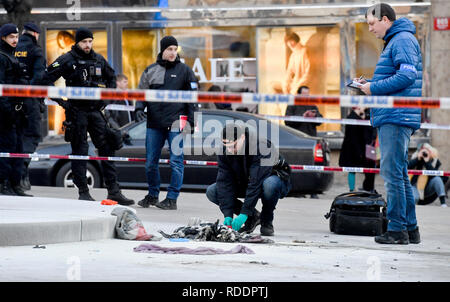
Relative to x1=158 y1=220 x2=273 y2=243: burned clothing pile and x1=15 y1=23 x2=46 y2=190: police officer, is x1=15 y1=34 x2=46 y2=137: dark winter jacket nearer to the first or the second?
x1=15 y1=23 x2=46 y2=190: police officer

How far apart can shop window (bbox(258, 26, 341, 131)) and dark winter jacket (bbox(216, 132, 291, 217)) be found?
1086 cm

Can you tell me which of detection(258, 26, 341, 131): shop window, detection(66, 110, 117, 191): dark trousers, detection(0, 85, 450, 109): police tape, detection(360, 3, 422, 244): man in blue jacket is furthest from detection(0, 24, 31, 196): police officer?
detection(258, 26, 341, 131): shop window

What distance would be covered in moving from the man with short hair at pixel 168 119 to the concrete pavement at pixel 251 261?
1.66m

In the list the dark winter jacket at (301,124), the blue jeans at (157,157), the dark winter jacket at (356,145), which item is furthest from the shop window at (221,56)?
Result: the blue jeans at (157,157)

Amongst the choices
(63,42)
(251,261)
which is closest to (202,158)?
(63,42)

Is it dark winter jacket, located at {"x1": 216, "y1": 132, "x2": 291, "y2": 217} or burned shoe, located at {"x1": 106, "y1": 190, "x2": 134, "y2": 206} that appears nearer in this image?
dark winter jacket, located at {"x1": 216, "y1": 132, "x2": 291, "y2": 217}

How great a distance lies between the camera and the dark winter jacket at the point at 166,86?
11.5 meters

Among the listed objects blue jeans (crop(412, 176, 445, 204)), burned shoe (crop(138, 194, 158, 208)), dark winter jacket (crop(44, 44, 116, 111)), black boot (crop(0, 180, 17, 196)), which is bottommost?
blue jeans (crop(412, 176, 445, 204))

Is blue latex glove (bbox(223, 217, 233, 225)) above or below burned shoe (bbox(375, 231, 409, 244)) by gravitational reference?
above

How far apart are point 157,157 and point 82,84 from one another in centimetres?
122

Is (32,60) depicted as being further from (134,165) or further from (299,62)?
(299,62)

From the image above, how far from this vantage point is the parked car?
47.9 ft

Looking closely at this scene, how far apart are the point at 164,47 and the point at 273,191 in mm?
3236
